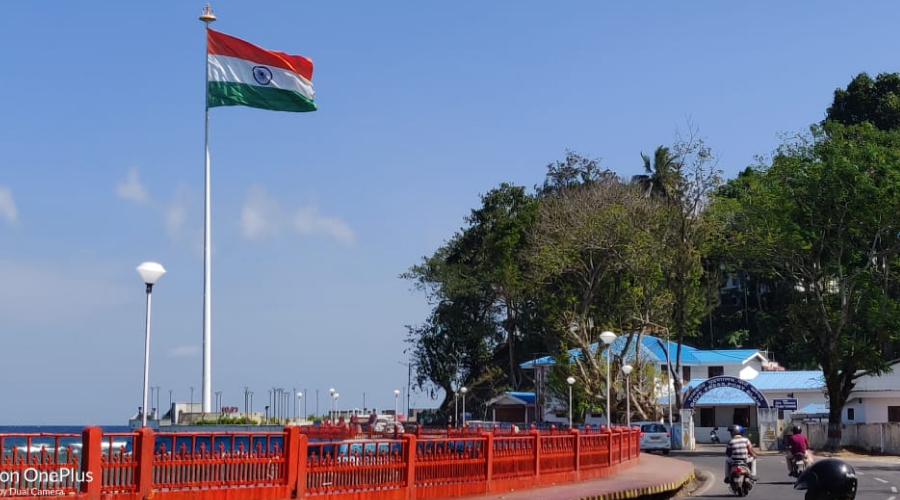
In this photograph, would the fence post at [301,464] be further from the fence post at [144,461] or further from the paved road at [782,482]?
the paved road at [782,482]

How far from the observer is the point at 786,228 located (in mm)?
51438

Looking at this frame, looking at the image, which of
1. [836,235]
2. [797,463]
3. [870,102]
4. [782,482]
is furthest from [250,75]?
[870,102]

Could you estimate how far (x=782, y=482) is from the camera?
2908 cm

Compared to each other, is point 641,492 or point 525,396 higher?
point 525,396

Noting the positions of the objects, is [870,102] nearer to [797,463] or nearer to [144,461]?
[797,463]

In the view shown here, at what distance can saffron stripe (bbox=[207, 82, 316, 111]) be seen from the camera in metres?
29.8

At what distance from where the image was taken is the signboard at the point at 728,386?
5241 cm

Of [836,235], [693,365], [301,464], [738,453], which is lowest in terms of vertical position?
[738,453]

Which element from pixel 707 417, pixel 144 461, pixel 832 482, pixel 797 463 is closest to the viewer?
pixel 832 482

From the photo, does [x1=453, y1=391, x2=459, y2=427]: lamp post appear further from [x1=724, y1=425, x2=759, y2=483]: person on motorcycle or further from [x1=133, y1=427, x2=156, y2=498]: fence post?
[x1=133, y1=427, x2=156, y2=498]: fence post

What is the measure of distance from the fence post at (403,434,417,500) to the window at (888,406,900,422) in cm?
4612

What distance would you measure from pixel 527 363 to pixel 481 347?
400cm

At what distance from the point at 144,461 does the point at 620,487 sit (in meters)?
12.3

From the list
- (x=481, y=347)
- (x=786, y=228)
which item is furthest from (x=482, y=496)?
(x=481, y=347)
